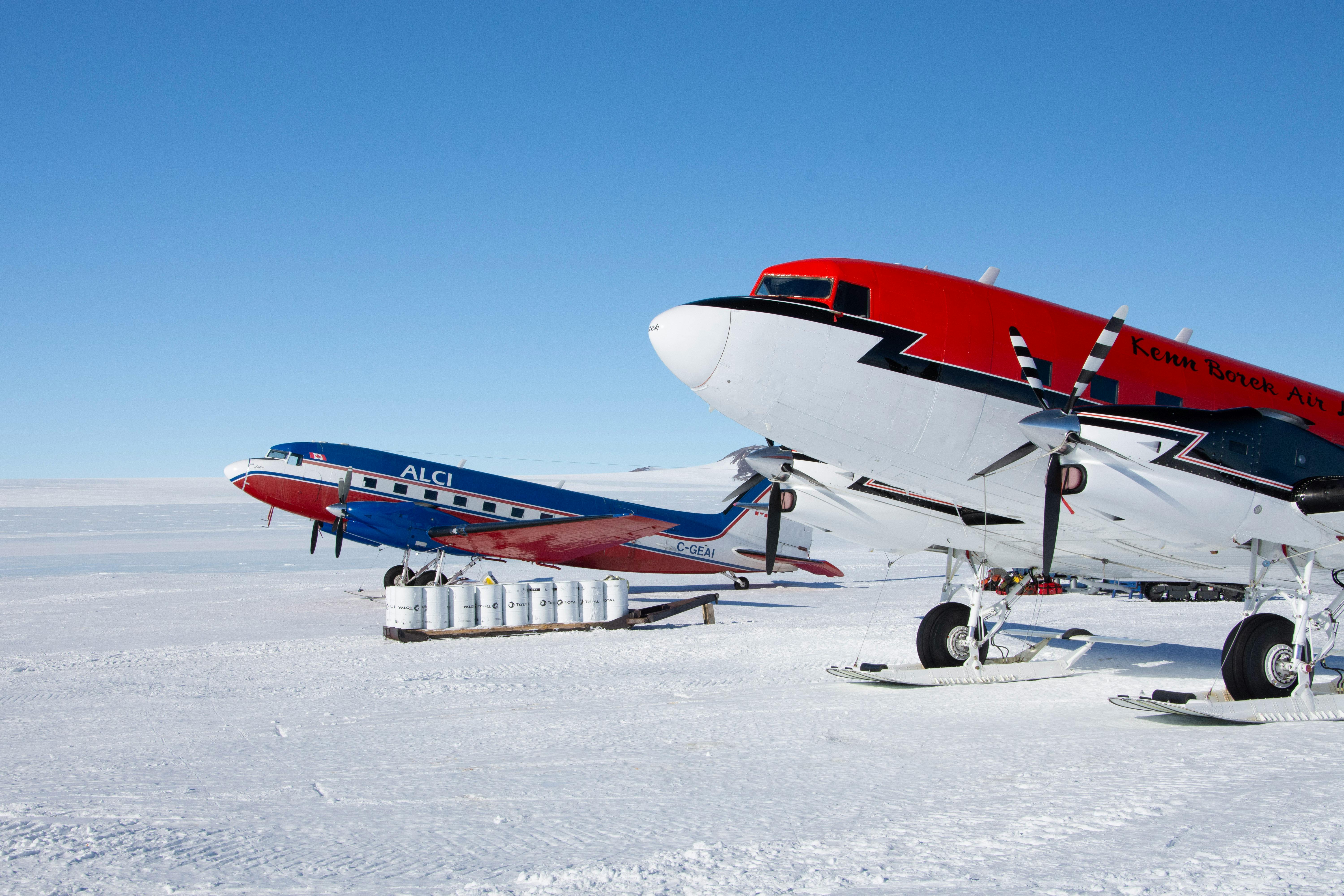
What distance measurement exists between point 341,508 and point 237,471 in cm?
471

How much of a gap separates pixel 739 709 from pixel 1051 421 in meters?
4.69

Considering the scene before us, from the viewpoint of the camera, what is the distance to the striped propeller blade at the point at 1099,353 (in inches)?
381

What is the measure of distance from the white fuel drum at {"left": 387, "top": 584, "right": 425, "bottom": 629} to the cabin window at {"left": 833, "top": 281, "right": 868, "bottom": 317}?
10843mm

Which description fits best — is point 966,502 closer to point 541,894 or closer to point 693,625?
point 541,894

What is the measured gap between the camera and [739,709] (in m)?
10.6

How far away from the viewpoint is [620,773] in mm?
7633

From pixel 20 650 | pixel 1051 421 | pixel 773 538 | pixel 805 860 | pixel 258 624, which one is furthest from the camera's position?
pixel 258 624

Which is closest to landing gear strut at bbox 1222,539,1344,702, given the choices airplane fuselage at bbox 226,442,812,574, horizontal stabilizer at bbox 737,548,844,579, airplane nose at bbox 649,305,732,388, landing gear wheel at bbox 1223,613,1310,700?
landing gear wheel at bbox 1223,613,1310,700

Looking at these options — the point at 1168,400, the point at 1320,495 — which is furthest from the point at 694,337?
the point at 1320,495

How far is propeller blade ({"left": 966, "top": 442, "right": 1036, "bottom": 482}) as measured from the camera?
10016 millimetres

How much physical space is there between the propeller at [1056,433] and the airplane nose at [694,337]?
3.34 m

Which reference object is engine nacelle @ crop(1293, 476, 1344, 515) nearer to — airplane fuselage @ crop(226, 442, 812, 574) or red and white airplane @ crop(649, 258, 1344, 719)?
red and white airplane @ crop(649, 258, 1344, 719)

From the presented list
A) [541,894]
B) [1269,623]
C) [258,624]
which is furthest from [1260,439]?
[258,624]

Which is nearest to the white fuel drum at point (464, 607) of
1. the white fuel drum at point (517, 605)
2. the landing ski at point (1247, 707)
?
the white fuel drum at point (517, 605)
